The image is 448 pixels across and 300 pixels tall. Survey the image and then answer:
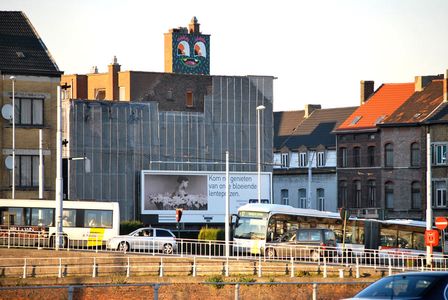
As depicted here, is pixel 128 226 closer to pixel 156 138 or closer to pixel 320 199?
pixel 156 138

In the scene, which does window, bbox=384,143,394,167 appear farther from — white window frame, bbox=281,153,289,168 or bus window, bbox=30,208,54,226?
bus window, bbox=30,208,54,226

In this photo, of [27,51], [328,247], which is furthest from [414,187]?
[328,247]

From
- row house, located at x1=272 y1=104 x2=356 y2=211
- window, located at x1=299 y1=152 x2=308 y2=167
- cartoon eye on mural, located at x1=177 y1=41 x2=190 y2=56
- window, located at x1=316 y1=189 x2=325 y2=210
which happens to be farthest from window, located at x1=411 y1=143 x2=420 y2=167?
cartoon eye on mural, located at x1=177 y1=41 x2=190 y2=56

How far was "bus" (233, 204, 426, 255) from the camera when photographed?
6538cm

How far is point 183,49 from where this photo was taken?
344 feet

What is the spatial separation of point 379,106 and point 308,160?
10065 millimetres

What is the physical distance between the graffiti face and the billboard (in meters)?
18.9

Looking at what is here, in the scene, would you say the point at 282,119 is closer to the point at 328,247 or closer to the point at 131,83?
the point at 131,83

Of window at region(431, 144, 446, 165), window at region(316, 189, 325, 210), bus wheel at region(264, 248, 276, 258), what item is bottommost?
bus wheel at region(264, 248, 276, 258)

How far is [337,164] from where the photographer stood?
102500 mm

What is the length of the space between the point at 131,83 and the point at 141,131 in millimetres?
5243

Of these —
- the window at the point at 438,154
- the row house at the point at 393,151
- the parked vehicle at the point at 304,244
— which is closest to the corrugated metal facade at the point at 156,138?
the row house at the point at 393,151

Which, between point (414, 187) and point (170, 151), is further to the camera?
point (414, 187)

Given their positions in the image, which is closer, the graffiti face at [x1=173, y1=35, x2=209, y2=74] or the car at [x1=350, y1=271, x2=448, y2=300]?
the car at [x1=350, y1=271, x2=448, y2=300]
